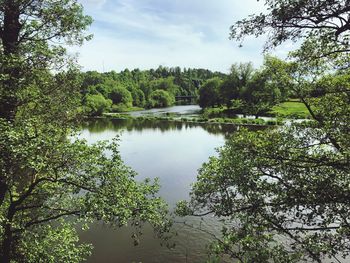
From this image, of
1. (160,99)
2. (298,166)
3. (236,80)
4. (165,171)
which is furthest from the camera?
(160,99)

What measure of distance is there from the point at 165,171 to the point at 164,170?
41cm

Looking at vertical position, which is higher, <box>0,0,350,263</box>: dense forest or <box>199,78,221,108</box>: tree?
<box>199,78,221,108</box>: tree

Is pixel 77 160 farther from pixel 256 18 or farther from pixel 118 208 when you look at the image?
pixel 256 18

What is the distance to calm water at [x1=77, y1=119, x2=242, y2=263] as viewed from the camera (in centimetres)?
2128

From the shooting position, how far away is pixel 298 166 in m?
9.45

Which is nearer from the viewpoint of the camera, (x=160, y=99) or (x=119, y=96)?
(x=119, y=96)

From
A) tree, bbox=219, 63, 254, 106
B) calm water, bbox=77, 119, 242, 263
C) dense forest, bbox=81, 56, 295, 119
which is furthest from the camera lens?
tree, bbox=219, 63, 254, 106

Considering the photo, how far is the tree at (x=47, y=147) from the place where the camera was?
1058cm

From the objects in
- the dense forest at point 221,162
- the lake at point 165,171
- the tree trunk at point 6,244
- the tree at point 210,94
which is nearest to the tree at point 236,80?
the tree at point 210,94

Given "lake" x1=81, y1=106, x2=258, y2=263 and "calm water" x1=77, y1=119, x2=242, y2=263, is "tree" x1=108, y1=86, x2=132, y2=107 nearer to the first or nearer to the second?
"lake" x1=81, y1=106, x2=258, y2=263

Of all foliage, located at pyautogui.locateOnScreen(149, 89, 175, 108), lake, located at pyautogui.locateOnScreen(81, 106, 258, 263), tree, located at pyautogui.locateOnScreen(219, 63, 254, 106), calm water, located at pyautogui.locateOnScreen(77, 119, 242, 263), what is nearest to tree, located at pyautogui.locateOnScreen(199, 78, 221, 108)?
tree, located at pyautogui.locateOnScreen(219, 63, 254, 106)

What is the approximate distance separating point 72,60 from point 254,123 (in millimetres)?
69441

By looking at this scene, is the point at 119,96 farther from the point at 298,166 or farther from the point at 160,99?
the point at 298,166

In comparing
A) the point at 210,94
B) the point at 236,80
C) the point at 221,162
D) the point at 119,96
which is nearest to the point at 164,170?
the point at 221,162
